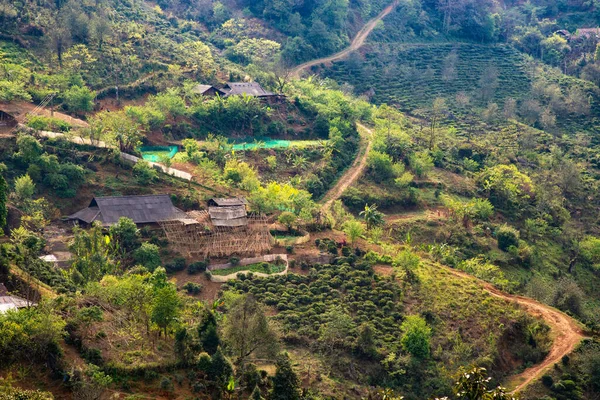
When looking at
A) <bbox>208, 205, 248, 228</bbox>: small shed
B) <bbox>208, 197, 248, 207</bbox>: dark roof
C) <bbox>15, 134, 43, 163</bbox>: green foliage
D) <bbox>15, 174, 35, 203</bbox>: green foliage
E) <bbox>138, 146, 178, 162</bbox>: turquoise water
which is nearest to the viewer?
<bbox>15, 174, 35, 203</bbox>: green foliage

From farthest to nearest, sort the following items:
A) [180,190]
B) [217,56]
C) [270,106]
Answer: [217,56] → [270,106] → [180,190]

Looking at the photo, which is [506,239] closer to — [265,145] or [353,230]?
[353,230]

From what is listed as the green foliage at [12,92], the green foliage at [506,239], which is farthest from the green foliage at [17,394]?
the green foliage at [506,239]

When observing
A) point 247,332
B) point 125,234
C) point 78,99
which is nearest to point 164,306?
point 247,332

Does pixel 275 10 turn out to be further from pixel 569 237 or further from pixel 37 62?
pixel 569 237

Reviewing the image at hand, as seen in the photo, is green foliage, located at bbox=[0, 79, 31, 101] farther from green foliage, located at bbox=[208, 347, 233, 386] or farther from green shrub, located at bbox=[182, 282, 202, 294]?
green foliage, located at bbox=[208, 347, 233, 386]

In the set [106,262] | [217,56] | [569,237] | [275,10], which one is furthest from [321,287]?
[275,10]

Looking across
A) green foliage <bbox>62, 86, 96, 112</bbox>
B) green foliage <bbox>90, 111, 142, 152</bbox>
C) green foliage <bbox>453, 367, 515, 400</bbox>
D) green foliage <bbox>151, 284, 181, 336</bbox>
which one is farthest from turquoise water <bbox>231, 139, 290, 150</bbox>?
green foliage <bbox>453, 367, 515, 400</bbox>
